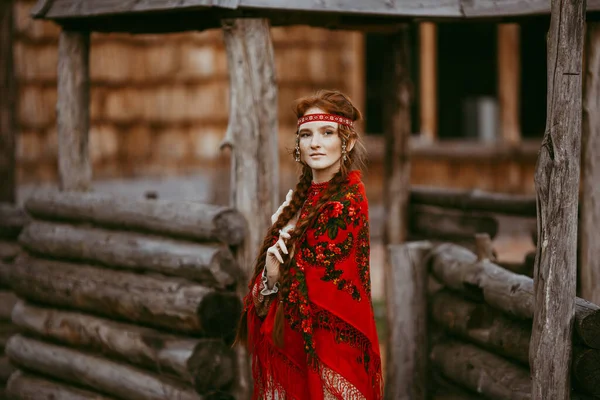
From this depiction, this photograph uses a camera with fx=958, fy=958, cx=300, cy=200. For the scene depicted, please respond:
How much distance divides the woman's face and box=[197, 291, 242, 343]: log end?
59.6 inches

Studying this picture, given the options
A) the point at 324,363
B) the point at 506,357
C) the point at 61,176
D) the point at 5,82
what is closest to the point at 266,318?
the point at 324,363

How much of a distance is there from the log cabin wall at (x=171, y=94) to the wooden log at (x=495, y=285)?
668 cm

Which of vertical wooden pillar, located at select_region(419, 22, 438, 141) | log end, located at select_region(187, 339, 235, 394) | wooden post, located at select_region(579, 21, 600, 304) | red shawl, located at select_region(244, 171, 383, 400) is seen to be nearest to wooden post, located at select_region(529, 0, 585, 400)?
red shawl, located at select_region(244, 171, 383, 400)

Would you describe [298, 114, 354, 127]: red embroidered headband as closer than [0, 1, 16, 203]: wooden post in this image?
Yes

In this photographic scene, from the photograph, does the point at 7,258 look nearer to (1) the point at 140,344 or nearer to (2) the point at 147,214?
(2) the point at 147,214

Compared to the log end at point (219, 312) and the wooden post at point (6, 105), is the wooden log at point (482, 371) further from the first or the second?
the wooden post at point (6, 105)

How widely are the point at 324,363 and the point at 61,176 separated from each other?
355 centimetres

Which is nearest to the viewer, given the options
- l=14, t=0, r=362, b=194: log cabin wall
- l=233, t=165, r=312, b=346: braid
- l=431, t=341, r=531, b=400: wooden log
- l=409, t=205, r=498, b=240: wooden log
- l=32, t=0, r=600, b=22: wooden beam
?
l=233, t=165, r=312, b=346: braid

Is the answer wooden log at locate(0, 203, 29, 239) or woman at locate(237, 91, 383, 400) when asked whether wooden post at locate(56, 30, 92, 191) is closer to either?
wooden log at locate(0, 203, 29, 239)

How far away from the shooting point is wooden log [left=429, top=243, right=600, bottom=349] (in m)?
4.01

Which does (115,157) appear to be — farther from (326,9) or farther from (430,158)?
(326,9)

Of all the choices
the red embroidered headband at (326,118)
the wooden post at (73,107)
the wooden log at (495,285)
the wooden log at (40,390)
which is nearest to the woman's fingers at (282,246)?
the red embroidered headband at (326,118)

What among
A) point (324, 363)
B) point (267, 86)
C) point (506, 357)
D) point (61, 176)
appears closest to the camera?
point (324, 363)

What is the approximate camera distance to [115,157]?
1284 centimetres
